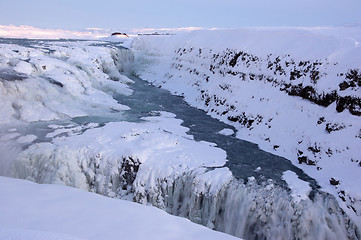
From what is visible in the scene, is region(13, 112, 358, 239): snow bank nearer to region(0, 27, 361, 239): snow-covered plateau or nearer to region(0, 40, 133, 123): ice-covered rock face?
region(0, 27, 361, 239): snow-covered plateau

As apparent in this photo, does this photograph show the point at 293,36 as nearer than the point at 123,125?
No

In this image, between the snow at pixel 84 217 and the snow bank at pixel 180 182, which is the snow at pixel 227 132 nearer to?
the snow bank at pixel 180 182

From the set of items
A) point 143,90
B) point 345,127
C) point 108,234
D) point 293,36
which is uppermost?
point 293,36

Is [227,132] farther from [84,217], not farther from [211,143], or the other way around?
[84,217]

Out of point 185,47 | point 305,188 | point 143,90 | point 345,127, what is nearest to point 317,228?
point 305,188

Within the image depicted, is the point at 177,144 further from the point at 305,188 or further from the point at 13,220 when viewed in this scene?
the point at 13,220

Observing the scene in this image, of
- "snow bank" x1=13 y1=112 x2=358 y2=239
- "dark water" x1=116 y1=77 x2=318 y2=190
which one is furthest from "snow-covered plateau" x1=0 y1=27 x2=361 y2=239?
"dark water" x1=116 y1=77 x2=318 y2=190

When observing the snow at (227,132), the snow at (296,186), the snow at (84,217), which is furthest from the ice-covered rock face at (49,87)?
the snow at (296,186)
